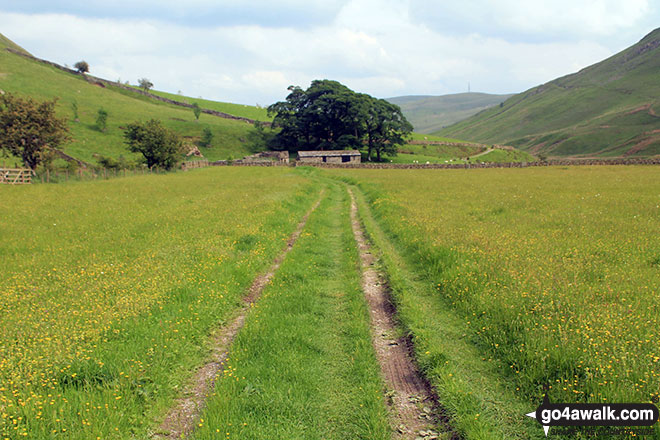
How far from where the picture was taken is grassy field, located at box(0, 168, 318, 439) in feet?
17.6

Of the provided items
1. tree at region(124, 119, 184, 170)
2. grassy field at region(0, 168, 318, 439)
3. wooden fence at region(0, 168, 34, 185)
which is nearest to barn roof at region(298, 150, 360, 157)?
tree at region(124, 119, 184, 170)

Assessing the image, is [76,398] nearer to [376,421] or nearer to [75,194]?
[376,421]

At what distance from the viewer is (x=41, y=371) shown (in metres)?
6.03

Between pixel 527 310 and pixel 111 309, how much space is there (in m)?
9.68

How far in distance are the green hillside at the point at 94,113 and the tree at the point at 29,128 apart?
68.8 feet

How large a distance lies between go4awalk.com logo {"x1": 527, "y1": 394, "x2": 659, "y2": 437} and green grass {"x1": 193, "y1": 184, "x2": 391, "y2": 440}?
2470mm

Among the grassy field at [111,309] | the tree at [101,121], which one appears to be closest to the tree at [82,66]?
the tree at [101,121]

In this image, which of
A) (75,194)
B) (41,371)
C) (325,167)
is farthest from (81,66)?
(41,371)

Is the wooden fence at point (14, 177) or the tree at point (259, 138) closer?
the wooden fence at point (14, 177)

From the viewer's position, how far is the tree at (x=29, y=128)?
141 feet

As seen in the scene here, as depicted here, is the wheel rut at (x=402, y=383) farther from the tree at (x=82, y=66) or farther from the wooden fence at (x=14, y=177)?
the tree at (x=82, y=66)

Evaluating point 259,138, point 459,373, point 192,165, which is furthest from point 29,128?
point 259,138

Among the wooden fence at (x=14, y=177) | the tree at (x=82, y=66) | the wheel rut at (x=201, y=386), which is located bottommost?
the wheel rut at (x=201, y=386)

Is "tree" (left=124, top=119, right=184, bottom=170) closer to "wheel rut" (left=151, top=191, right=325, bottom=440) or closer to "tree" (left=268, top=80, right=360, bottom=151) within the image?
"tree" (left=268, top=80, right=360, bottom=151)
